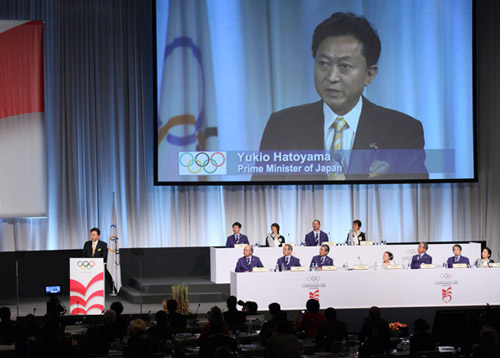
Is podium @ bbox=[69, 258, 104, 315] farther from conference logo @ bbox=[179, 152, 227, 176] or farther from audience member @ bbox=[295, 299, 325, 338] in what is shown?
conference logo @ bbox=[179, 152, 227, 176]

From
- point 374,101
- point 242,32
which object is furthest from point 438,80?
point 242,32

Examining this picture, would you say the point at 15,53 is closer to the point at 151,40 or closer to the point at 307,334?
the point at 151,40

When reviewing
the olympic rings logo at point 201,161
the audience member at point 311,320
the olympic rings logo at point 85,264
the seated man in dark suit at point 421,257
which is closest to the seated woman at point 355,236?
the seated man in dark suit at point 421,257

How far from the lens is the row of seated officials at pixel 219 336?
23.1 feet

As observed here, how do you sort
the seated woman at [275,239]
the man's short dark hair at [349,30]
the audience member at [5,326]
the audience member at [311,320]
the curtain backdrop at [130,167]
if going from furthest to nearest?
1. the man's short dark hair at [349,30]
2. the curtain backdrop at [130,167]
3. the seated woman at [275,239]
4. the audience member at [311,320]
5. the audience member at [5,326]

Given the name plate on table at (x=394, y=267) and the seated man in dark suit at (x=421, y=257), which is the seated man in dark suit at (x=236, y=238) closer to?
the name plate on table at (x=394, y=267)

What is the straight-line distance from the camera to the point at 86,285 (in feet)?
39.0

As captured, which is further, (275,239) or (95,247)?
(275,239)

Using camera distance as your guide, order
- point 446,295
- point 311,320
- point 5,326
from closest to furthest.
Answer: point 5,326, point 311,320, point 446,295

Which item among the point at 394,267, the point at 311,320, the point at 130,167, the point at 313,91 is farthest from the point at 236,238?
the point at 311,320

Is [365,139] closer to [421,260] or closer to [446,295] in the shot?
[421,260]

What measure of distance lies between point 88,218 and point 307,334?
818 cm

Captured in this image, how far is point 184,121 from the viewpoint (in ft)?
53.0

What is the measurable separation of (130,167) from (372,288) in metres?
Result: 6.15
